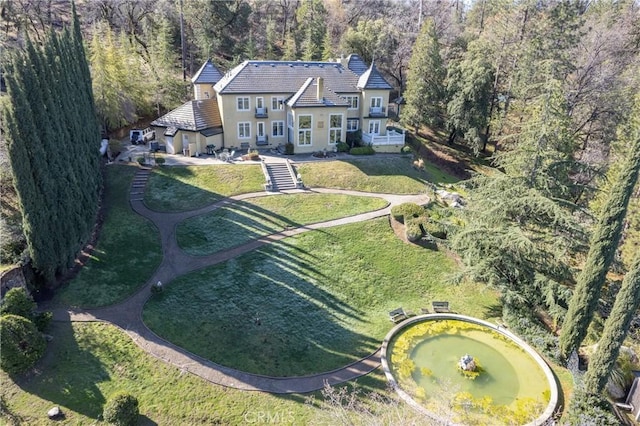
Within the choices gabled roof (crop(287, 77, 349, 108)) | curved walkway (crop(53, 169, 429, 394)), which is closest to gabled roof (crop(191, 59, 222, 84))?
gabled roof (crop(287, 77, 349, 108))

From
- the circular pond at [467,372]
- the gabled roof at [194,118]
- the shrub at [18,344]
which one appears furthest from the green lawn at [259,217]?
the circular pond at [467,372]

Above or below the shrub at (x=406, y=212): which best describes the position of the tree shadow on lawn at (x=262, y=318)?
below

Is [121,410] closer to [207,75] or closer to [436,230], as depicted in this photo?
[436,230]

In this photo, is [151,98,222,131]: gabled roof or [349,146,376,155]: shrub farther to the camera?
[349,146,376,155]: shrub

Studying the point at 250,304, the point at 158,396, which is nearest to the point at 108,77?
the point at 250,304

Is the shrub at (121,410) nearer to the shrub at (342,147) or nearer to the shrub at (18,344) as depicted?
the shrub at (18,344)

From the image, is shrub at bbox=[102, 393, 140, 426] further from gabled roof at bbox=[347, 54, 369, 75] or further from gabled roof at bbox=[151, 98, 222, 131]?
gabled roof at bbox=[347, 54, 369, 75]

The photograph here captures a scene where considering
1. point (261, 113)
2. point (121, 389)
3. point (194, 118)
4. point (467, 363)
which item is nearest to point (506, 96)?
point (261, 113)
